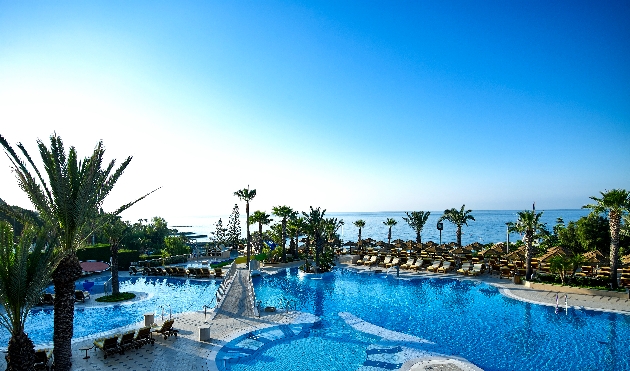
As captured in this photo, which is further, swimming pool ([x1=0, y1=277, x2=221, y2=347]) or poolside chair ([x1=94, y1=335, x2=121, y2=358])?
swimming pool ([x1=0, y1=277, x2=221, y2=347])

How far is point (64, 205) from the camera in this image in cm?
1165

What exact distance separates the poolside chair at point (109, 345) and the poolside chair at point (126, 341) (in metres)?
0.13

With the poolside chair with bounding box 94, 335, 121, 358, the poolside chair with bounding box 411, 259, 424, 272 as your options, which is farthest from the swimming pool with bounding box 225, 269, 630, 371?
the poolside chair with bounding box 411, 259, 424, 272

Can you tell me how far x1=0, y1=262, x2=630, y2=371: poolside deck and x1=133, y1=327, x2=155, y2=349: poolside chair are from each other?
21 cm

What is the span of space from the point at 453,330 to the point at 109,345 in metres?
14.2

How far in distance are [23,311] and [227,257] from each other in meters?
31.7

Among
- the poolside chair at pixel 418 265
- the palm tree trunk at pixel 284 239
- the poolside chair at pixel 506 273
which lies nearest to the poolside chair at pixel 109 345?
the palm tree trunk at pixel 284 239

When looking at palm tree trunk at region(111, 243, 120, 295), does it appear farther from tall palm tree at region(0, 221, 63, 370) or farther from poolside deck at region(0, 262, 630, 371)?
tall palm tree at region(0, 221, 63, 370)

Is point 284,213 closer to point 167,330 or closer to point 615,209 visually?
point 167,330

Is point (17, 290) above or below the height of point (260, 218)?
below

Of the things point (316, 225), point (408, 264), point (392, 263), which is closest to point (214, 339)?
point (316, 225)

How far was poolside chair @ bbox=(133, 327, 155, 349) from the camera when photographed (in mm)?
14250

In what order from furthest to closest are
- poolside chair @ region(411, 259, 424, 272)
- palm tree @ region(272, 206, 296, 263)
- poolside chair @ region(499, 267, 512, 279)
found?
palm tree @ region(272, 206, 296, 263), poolside chair @ region(411, 259, 424, 272), poolside chair @ region(499, 267, 512, 279)

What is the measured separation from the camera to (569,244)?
36.8m
